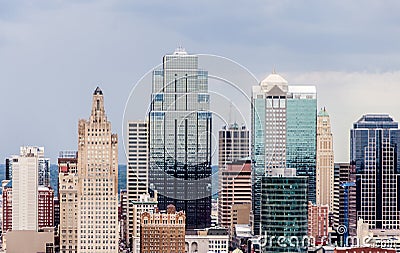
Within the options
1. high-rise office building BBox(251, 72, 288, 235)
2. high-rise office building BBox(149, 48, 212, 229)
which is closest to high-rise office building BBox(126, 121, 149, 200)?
high-rise office building BBox(149, 48, 212, 229)

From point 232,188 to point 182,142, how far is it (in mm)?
777

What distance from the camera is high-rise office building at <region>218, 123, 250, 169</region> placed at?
12.2 meters

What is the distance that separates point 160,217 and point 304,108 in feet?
14.6

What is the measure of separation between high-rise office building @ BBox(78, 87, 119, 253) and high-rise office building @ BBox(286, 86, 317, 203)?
Answer: 3399mm

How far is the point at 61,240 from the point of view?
1116 cm

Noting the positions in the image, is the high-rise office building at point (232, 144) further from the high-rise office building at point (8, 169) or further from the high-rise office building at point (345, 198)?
the high-rise office building at point (8, 169)

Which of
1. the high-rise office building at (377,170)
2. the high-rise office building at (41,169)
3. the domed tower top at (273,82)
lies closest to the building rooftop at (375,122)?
the high-rise office building at (377,170)

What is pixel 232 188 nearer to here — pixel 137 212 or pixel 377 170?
pixel 137 212

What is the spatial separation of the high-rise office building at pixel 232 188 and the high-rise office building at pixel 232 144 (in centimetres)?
10

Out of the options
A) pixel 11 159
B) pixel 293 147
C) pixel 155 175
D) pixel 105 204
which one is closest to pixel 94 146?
pixel 105 204

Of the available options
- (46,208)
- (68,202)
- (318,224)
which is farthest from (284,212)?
(46,208)

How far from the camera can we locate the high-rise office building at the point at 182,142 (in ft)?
40.3

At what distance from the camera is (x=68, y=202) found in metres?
11.4

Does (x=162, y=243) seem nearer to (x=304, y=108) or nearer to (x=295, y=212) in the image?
(x=295, y=212)
